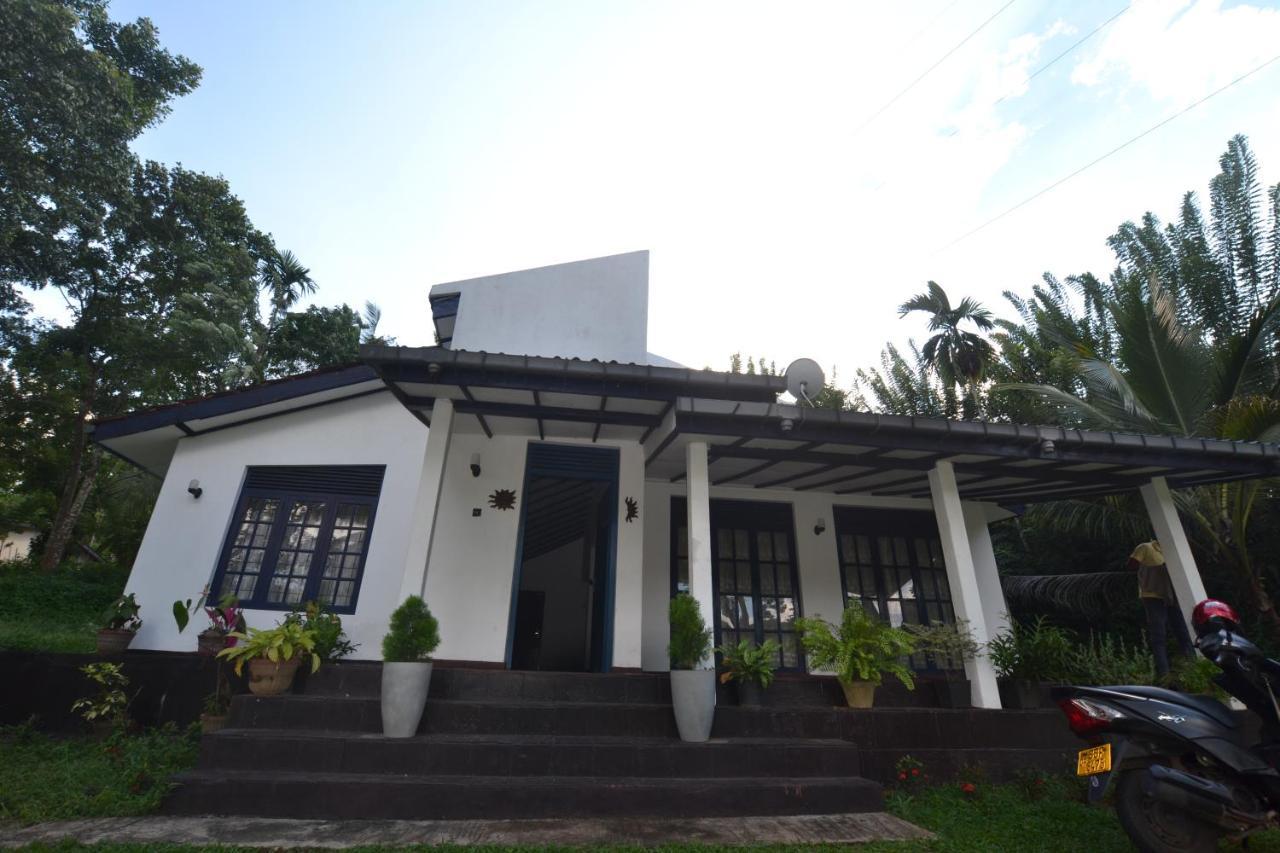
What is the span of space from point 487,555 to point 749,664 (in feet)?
9.35

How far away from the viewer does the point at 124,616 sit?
19.1ft

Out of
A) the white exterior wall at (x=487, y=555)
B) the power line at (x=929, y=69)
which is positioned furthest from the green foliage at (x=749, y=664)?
the power line at (x=929, y=69)

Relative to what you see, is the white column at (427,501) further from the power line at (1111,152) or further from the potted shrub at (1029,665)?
the power line at (1111,152)

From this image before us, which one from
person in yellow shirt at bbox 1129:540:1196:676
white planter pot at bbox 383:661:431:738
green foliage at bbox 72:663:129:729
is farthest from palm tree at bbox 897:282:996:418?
green foliage at bbox 72:663:129:729

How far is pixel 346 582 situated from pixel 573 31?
7364mm

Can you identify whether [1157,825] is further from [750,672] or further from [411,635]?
[411,635]

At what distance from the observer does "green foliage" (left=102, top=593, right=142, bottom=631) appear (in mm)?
5750

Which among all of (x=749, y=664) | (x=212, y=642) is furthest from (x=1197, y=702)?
(x=212, y=642)

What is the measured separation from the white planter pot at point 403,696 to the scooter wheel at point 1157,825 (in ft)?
13.9

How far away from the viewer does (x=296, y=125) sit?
8.71 metres

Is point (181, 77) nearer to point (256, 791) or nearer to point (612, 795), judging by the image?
point (256, 791)

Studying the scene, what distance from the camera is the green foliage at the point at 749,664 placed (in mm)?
4582

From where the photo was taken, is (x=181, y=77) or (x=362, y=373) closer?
(x=362, y=373)

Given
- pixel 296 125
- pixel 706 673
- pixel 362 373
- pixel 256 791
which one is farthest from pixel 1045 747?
pixel 296 125
